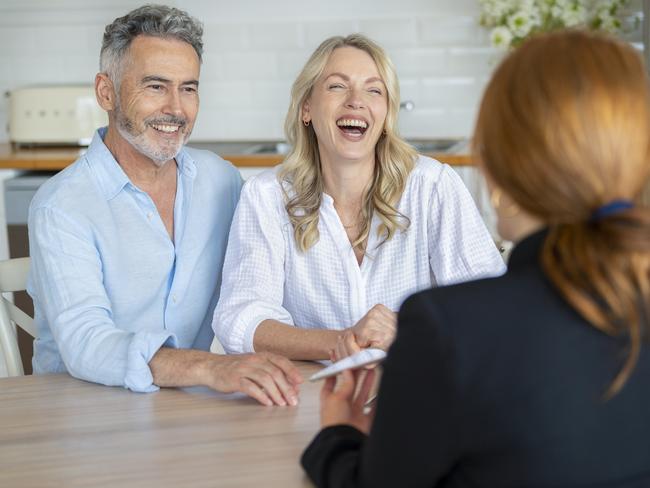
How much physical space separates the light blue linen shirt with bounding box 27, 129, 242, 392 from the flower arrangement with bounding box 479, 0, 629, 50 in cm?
192

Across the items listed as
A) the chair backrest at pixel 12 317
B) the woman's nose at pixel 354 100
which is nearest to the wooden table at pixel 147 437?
the chair backrest at pixel 12 317

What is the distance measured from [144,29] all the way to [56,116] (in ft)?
6.62

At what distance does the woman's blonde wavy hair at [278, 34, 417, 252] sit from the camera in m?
2.38

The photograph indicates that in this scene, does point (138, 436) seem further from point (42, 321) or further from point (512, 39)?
point (512, 39)

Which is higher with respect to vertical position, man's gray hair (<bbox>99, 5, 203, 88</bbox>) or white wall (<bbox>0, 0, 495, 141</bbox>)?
man's gray hair (<bbox>99, 5, 203, 88</bbox>)

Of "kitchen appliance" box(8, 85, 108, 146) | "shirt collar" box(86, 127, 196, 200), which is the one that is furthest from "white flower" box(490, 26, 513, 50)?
"shirt collar" box(86, 127, 196, 200)

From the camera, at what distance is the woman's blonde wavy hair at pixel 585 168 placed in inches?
40.6

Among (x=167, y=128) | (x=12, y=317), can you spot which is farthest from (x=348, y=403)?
(x=12, y=317)

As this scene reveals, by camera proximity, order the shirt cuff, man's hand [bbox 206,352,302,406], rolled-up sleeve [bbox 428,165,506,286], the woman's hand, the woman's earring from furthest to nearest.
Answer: rolled-up sleeve [bbox 428,165,506,286]
the shirt cuff
man's hand [bbox 206,352,302,406]
the woman's hand
the woman's earring

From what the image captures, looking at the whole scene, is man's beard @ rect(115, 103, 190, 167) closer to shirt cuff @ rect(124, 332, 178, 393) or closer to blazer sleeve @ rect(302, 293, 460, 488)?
shirt cuff @ rect(124, 332, 178, 393)

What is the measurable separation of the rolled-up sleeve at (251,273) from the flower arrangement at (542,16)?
207 cm

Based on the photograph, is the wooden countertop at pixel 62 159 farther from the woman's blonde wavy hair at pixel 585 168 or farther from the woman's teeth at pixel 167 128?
the woman's blonde wavy hair at pixel 585 168

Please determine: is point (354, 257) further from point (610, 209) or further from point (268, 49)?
point (268, 49)

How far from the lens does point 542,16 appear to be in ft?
13.6
